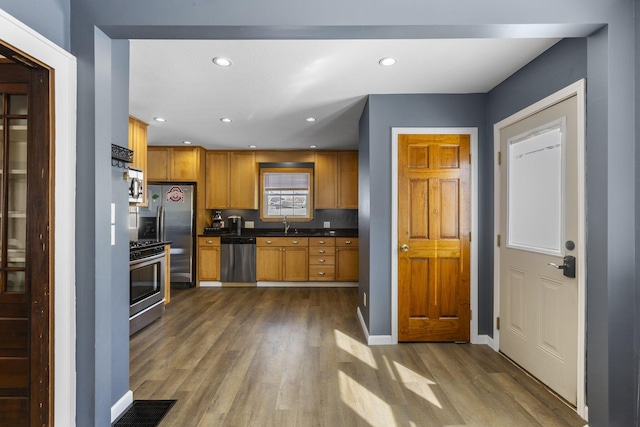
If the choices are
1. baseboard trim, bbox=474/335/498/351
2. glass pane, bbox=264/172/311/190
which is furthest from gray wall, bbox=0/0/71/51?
glass pane, bbox=264/172/311/190

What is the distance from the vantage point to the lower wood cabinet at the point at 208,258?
5.60 m

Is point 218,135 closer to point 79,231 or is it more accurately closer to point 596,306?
point 79,231

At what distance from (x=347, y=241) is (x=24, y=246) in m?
4.49

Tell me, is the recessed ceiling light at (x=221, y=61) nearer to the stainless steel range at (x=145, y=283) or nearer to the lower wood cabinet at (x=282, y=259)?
the stainless steel range at (x=145, y=283)

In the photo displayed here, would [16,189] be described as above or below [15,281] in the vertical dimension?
above

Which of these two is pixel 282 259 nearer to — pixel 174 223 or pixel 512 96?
pixel 174 223

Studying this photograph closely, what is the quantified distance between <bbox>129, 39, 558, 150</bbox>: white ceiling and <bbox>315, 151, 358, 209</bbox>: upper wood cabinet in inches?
71.1

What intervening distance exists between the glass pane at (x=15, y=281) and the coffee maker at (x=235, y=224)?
442 centimetres

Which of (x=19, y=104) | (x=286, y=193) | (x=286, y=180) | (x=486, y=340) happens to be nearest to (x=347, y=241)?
(x=286, y=193)

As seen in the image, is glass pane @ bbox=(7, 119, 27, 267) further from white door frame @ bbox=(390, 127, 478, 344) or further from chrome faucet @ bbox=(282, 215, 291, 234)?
chrome faucet @ bbox=(282, 215, 291, 234)

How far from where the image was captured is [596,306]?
1643 millimetres

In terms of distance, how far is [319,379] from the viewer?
2.46 metres

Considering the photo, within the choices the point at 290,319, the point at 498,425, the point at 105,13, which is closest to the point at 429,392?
the point at 498,425

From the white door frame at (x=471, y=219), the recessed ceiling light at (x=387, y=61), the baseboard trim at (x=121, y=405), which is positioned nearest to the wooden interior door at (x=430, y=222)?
the white door frame at (x=471, y=219)
